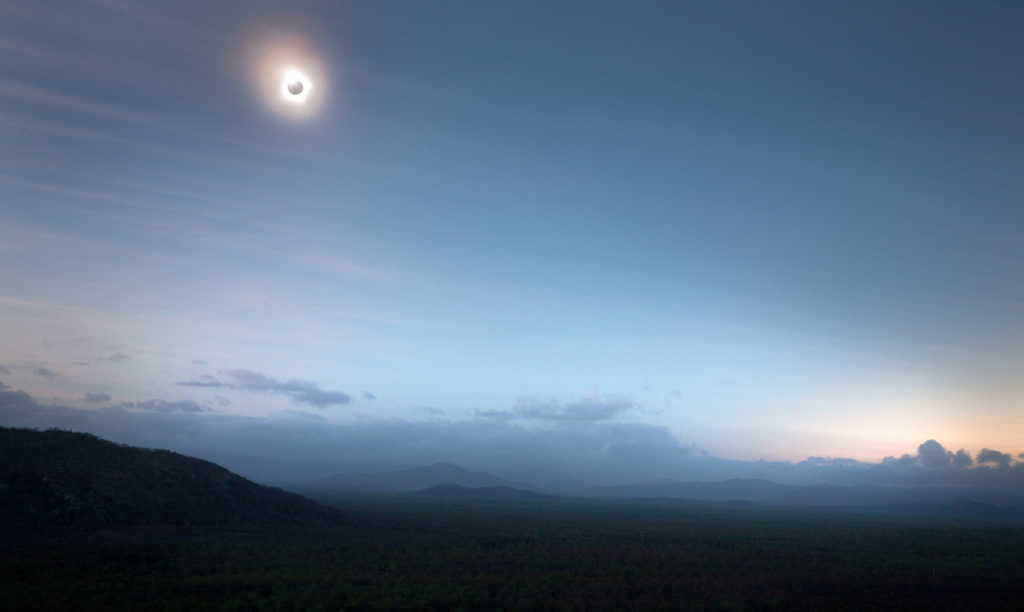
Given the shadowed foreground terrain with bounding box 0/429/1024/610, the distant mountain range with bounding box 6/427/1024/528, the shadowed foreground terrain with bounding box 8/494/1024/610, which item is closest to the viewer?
the shadowed foreground terrain with bounding box 8/494/1024/610

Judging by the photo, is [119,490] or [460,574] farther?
[119,490]

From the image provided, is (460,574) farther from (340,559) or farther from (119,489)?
(119,489)

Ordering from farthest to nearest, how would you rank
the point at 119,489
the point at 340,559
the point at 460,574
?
the point at 119,489 < the point at 340,559 < the point at 460,574

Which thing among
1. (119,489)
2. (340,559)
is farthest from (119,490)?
(340,559)

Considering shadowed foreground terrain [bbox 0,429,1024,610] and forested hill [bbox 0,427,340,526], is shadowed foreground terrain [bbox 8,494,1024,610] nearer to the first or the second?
shadowed foreground terrain [bbox 0,429,1024,610]

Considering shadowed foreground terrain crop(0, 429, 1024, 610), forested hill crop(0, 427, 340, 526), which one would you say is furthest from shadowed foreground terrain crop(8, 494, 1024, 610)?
forested hill crop(0, 427, 340, 526)

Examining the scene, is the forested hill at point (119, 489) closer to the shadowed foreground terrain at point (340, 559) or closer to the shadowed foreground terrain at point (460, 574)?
the shadowed foreground terrain at point (340, 559)

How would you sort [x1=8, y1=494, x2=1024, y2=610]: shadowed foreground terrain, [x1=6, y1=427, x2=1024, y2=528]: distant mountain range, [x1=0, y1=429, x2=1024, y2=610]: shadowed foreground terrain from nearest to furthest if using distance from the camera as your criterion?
[x1=8, y1=494, x2=1024, y2=610]: shadowed foreground terrain < [x1=0, y1=429, x2=1024, y2=610]: shadowed foreground terrain < [x1=6, y1=427, x2=1024, y2=528]: distant mountain range

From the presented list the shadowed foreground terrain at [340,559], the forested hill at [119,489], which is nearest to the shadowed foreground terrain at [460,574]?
the shadowed foreground terrain at [340,559]

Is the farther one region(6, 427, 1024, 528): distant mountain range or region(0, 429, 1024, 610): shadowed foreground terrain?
region(6, 427, 1024, 528): distant mountain range
